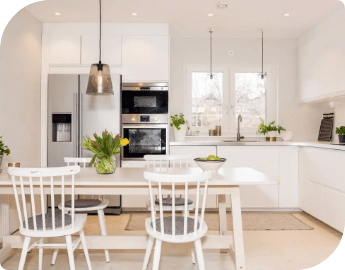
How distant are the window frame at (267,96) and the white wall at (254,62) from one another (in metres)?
0.06

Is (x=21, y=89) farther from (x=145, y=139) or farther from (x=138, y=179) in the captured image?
(x=138, y=179)

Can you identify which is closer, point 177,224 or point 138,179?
point 177,224

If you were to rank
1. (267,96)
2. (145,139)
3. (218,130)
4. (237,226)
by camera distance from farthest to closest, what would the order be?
(267,96) → (218,130) → (145,139) → (237,226)

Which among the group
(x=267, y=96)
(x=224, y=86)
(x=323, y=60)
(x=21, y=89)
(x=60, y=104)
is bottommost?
(x=60, y=104)

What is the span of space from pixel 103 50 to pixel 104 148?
85.5 inches

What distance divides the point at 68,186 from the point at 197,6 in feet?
8.20

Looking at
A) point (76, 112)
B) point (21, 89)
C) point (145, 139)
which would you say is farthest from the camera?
point (145, 139)

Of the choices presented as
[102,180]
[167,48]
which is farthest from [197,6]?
[102,180]

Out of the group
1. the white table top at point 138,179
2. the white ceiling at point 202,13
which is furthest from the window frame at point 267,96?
the white table top at point 138,179

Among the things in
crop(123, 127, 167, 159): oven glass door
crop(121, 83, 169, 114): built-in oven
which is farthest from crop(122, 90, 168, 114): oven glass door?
crop(123, 127, 167, 159): oven glass door

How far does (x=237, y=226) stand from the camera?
2.22 meters

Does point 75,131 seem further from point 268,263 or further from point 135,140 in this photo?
point 268,263

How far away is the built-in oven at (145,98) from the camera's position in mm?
4191

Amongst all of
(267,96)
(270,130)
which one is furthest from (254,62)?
(270,130)
